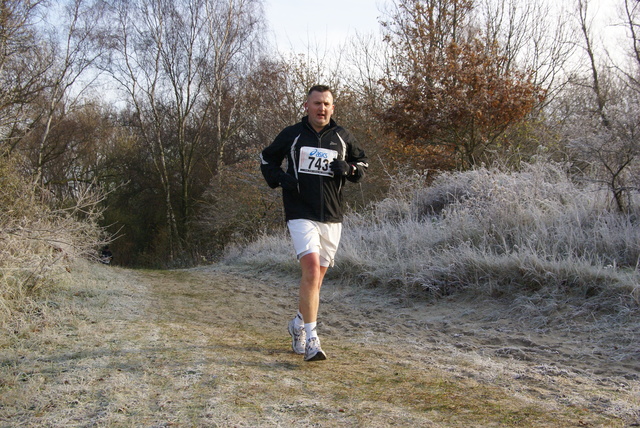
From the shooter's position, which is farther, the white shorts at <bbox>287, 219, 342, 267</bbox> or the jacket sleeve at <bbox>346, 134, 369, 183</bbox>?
the jacket sleeve at <bbox>346, 134, 369, 183</bbox>

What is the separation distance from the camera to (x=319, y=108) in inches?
166

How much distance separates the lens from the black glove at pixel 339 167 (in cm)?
412

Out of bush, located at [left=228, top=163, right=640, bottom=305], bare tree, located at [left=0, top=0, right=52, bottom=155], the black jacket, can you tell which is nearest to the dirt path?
bush, located at [left=228, top=163, right=640, bottom=305]

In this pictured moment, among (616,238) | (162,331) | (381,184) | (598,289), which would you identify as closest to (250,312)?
(162,331)

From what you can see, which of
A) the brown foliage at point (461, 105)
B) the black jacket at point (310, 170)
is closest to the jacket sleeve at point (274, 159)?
the black jacket at point (310, 170)

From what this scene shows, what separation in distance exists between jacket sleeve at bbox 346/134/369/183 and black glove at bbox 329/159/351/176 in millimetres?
173

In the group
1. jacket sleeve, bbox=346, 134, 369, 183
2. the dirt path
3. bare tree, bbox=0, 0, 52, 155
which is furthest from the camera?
bare tree, bbox=0, 0, 52, 155

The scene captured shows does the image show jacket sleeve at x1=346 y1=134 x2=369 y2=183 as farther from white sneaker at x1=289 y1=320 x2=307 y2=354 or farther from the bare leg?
white sneaker at x1=289 y1=320 x2=307 y2=354

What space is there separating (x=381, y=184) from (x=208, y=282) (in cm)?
958

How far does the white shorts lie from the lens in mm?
4008

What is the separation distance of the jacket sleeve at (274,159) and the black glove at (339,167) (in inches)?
16.6

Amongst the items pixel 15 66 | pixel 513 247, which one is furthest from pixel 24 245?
pixel 15 66

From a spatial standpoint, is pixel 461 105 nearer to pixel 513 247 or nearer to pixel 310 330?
pixel 513 247

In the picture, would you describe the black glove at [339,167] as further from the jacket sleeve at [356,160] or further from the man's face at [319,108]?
the man's face at [319,108]
